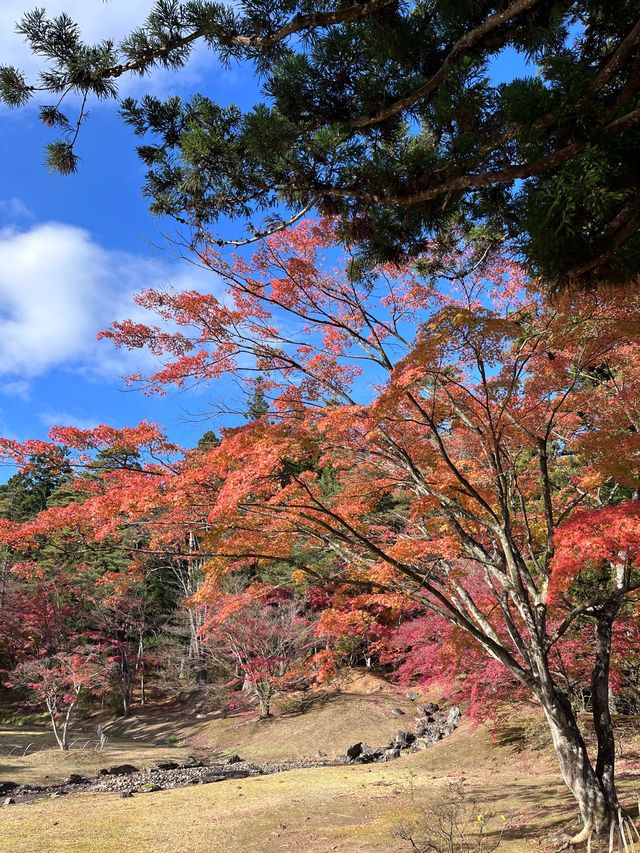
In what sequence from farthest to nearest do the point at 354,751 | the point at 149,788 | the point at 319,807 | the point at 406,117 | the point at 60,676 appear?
the point at 60,676
the point at 354,751
the point at 149,788
the point at 319,807
the point at 406,117

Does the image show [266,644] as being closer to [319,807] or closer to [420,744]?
[420,744]

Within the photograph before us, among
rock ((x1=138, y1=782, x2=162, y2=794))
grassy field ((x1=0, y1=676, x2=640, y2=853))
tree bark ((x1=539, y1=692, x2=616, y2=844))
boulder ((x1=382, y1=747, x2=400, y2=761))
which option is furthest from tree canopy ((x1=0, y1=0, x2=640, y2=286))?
boulder ((x1=382, y1=747, x2=400, y2=761))

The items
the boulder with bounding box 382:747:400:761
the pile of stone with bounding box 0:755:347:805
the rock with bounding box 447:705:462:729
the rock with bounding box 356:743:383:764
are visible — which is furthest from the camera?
the rock with bounding box 447:705:462:729

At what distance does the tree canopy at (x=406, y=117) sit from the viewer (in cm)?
283

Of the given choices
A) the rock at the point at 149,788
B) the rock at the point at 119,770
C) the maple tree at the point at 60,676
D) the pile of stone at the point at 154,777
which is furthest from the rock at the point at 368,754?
the maple tree at the point at 60,676

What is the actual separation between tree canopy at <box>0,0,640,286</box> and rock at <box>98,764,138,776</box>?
12.9 meters

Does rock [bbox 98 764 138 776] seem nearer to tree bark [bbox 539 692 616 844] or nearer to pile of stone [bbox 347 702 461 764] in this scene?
pile of stone [bbox 347 702 461 764]

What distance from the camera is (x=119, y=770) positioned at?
1236 cm

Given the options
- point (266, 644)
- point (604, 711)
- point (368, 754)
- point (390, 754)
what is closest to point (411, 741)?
point (390, 754)

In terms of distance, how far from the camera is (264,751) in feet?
47.9

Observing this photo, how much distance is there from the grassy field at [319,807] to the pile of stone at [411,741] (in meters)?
0.97

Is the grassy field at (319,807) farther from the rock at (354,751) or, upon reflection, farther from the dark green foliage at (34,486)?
the dark green foliage at (34,486)

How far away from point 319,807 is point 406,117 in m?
8.47

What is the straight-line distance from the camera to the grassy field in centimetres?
561
